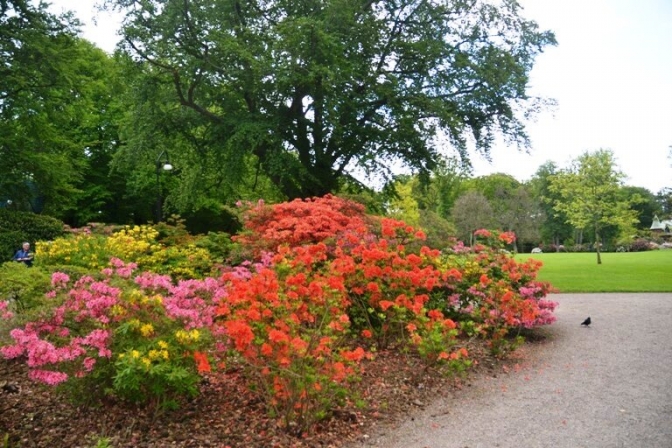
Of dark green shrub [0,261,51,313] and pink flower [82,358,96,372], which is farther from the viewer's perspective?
dark green shrub [0,261,51,313]

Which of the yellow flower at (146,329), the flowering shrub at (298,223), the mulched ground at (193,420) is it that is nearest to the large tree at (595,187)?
the flowering shrub at (298,223)

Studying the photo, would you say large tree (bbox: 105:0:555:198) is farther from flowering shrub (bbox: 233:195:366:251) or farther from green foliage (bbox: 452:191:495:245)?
green foliage (bbox: 452:191:495:245)

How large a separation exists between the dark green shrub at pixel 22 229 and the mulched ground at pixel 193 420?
12521 mm

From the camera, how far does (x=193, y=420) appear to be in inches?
162

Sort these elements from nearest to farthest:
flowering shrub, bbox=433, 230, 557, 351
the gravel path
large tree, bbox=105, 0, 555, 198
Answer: the gravel path
flowering shrub, bbox=433, 230, 557, 351
large tree, bbox=105, 0, 555, 198

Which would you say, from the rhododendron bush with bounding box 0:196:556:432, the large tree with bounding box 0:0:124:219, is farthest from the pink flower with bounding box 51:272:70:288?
the large tree with bounding box 0:0:124:219

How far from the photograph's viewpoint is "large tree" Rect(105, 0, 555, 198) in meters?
13.2

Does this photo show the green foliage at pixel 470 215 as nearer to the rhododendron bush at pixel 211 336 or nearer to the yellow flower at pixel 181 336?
the rhododendron bush at pixel 211 336

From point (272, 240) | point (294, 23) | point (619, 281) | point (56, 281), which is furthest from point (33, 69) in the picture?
point (619, 281)

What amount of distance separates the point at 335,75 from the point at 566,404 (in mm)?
9978

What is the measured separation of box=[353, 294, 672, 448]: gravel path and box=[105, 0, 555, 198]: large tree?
8388mm

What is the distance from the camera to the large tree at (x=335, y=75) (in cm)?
1320

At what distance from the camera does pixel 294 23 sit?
1249 cm

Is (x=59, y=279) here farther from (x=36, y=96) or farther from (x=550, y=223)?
(x=550, y=223)
